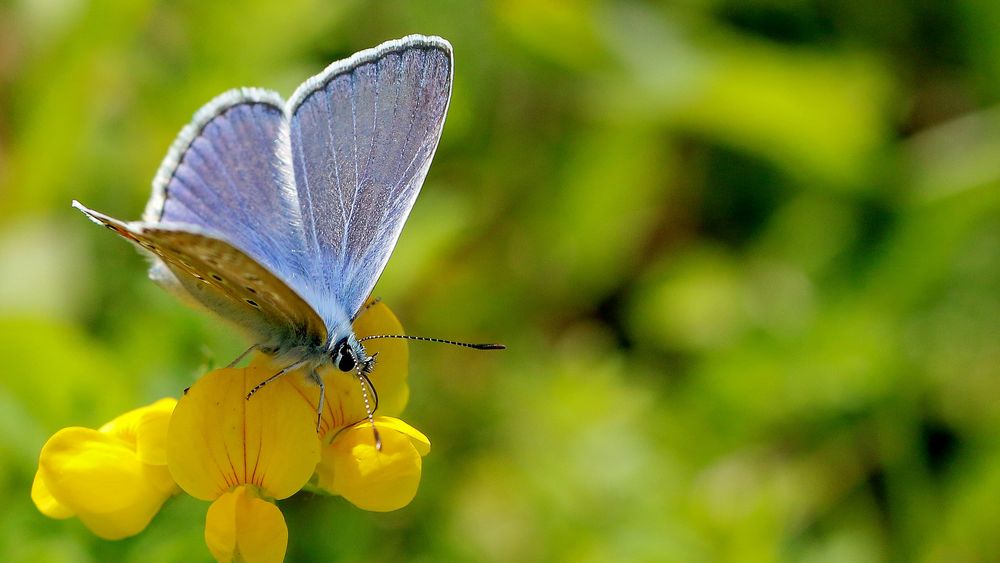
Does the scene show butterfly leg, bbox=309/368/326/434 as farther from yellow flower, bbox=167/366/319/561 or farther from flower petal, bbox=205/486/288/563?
flower petal, bbox=205/486/288/563

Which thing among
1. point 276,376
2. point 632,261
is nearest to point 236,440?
point 276,376

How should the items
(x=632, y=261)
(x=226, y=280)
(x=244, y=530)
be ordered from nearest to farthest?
1. (x=244, y=530)
2. (x=226, y=280)
3. (x=632, y=261)

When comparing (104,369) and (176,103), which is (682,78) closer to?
(176,103)

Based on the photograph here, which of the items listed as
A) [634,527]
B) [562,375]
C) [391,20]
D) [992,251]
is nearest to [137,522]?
[634,527]

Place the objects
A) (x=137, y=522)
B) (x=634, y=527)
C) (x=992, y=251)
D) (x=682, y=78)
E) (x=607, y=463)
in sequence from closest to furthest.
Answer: (x=137, y=522)
(x=634, y=527)
(x=607, y=463)
(x=992, y=251)
(x=682, y=78)

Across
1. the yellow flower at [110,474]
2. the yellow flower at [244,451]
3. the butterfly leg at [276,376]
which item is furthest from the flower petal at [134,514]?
the butterfly leg at [276,376]

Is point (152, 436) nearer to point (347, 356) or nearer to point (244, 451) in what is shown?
point (244, 451)

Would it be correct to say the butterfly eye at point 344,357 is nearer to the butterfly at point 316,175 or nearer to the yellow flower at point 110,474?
the butterfly at point 316,175
